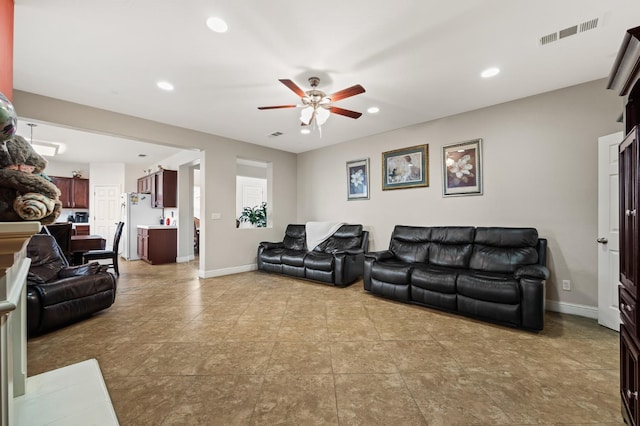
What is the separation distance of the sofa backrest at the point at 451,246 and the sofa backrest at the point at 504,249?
8 centimetres

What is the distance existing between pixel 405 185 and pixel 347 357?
3.20 metres

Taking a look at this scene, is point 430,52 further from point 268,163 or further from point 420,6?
point 268,163

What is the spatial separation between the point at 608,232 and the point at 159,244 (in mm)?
7824

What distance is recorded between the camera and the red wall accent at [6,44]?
1.64m

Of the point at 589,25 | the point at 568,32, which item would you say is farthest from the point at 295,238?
the point at 589,25

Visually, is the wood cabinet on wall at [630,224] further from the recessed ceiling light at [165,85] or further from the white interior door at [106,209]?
the white interior door at [106,209]

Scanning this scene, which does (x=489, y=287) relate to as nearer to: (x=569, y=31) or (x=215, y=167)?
(x=569, y=31)

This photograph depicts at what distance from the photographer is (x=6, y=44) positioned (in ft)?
5.71

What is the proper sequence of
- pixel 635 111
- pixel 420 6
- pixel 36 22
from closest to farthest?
pixel 635 111 → pixel 420 6 → pixel 36 22

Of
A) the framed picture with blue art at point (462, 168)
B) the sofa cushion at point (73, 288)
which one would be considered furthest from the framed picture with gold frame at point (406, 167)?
the sofa cushion at point (73, 288)

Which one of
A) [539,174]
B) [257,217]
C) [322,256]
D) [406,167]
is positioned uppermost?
[406,167]

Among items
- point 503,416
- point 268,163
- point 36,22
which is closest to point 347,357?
point 503,416

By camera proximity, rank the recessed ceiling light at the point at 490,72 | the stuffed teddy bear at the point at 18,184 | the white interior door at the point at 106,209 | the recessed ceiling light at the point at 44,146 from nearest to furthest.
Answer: the stuffed teddy bear at the point at 18,184
the recessed ceiling light at the point at 490,72
the recessed ceiling light at the point at 44,146
the white interior door at the point at 106,209

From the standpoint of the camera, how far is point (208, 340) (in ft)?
8.20
